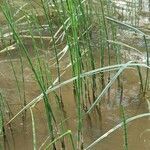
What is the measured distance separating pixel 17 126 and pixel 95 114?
1.22 ft

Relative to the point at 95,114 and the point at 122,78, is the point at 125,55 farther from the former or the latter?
the point at 95,114

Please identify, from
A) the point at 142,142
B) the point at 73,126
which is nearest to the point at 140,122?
the point at 142,142

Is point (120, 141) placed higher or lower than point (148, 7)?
lower

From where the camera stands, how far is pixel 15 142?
6.71ft

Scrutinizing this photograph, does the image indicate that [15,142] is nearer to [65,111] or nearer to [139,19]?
[65,111]

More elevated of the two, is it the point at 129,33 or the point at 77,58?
the point at 77,58

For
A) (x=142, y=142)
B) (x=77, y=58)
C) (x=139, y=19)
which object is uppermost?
A: (x=77, y=58)

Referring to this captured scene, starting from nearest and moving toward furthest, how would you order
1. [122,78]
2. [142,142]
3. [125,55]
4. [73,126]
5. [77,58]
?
[77,58], [142,142], [73,126], [122,78], [125,55]

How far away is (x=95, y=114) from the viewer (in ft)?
7.22

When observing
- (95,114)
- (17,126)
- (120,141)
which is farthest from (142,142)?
(17,126)

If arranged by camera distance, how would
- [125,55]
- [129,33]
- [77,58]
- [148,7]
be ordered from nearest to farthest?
1. [77,58]
2. [125,55]
3. [129,33]
4. [148,7]

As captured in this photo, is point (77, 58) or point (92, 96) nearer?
point (77, 58)

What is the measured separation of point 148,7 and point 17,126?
1.87 meters

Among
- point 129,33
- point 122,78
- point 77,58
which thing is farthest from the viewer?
point 129,33
